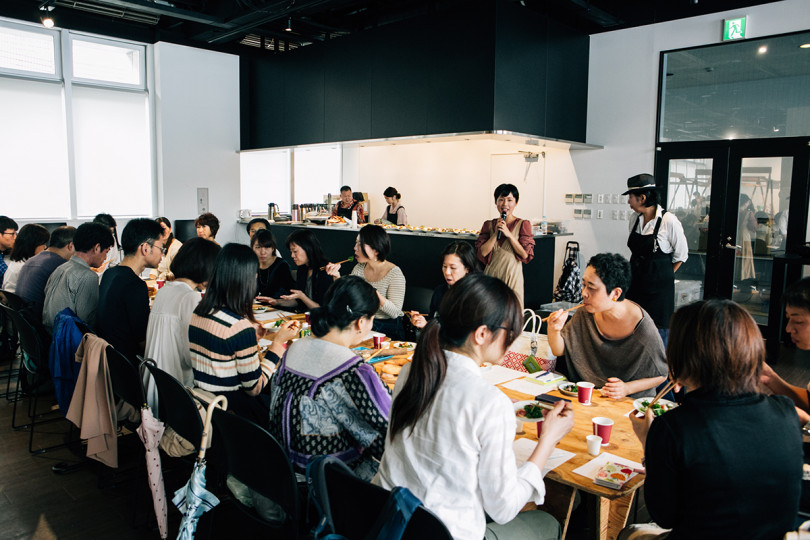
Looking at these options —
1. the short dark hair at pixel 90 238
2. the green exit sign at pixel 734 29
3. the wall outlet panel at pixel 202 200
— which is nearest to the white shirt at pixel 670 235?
the green exit sign at pixel 734 29

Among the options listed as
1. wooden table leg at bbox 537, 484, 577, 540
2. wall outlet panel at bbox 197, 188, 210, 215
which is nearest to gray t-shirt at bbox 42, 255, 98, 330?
wooden table leg at bbox 537, 484, 577, 540

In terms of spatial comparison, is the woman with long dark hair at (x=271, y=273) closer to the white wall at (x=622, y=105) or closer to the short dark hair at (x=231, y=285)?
the short dark hair at (x=231, y=285)

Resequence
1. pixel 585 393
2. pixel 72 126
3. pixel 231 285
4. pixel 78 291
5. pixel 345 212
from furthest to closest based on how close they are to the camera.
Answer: pixel 345 212, pixel 72 126, pixel 78 291, pixel 231 285, pixel 585 393

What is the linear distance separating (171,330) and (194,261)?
1.25 feet

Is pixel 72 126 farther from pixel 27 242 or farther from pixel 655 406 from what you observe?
pixel 655 406

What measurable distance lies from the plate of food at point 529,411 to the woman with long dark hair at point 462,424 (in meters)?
0.56

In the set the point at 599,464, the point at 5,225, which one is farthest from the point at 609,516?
the point at 5,225

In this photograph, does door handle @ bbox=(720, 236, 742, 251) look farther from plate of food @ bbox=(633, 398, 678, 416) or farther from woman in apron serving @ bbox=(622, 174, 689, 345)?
plate of food @ bbox=(633, 398, 678, 416)

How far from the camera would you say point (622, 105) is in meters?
7.18

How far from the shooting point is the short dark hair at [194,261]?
10.0ft

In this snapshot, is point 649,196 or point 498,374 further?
point 649,196

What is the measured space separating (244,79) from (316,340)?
846 cm

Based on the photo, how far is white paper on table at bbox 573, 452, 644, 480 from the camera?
6.12ft

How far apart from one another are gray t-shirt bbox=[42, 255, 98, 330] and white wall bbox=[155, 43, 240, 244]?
16.9ft
